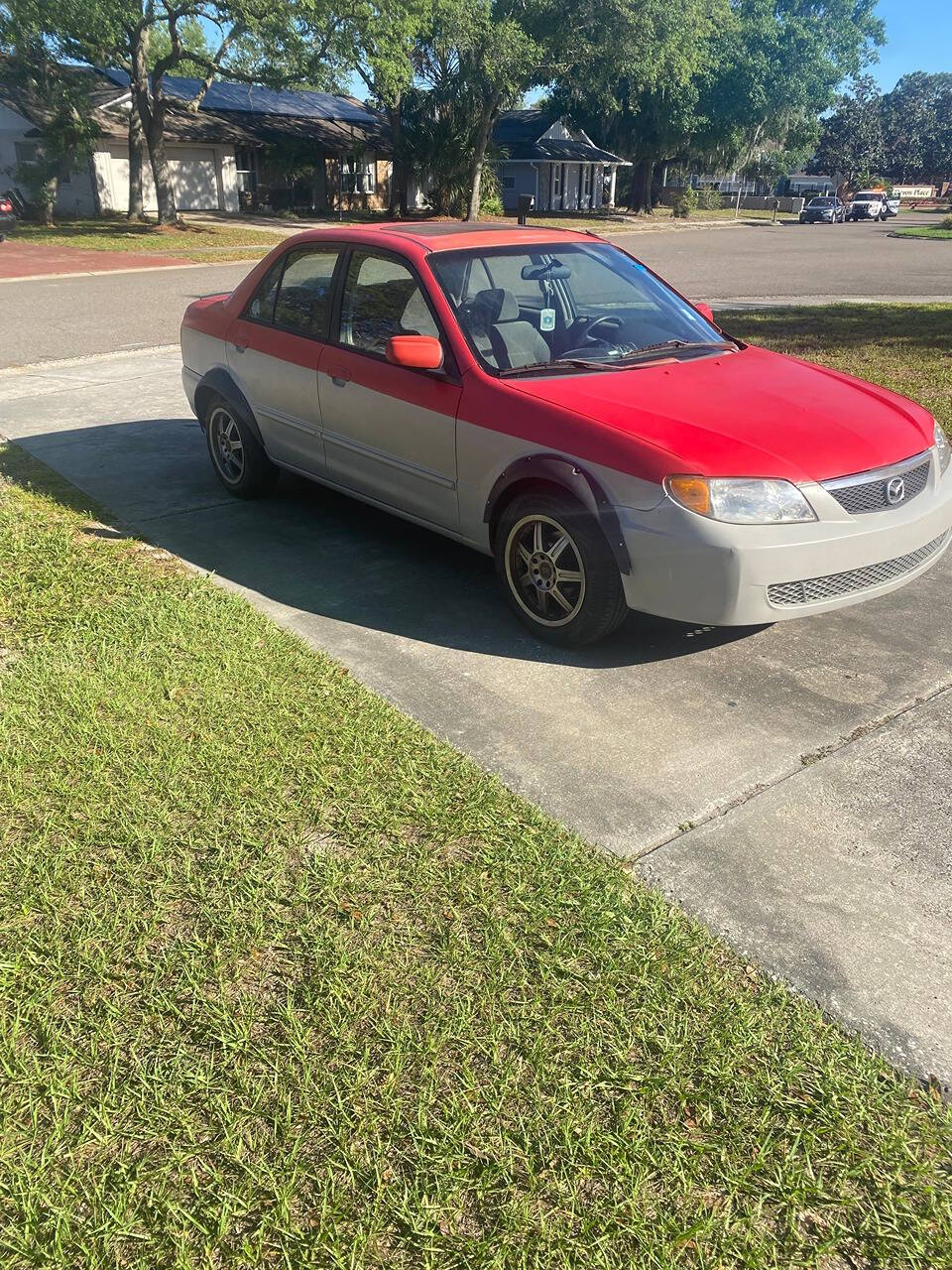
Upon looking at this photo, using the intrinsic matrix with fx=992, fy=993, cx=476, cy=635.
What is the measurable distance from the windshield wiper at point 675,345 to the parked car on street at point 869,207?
219 feet

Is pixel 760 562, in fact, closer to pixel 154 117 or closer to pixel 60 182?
pixel 154 117

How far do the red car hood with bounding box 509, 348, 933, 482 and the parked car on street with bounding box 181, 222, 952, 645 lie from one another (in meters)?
0.01

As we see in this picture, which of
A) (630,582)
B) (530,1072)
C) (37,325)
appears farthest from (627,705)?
(37,325)

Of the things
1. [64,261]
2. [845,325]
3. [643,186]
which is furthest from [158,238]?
[643,186]

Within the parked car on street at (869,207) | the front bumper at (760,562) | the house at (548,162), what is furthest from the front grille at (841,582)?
the parked car on street at (869,207)

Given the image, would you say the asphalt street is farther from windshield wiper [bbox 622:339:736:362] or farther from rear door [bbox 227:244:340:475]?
windshield wiper [bbox 622:339:736:362]

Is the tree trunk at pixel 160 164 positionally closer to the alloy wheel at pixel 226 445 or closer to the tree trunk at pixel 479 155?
the tree trunk at pixel 479 155

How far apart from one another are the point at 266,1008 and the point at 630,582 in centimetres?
227

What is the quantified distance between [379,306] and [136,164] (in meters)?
34.5

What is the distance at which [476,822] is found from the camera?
3.21 metres

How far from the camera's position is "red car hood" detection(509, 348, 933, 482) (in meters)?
3.93

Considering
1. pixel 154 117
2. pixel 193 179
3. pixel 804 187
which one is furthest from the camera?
pixel 804 187

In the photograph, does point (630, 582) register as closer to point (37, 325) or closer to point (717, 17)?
point (37, 325)

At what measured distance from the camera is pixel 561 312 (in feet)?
16.4
